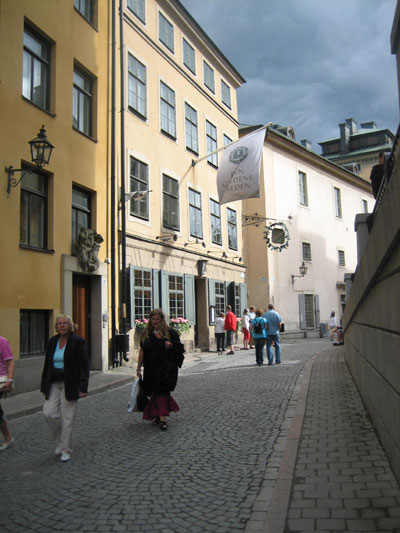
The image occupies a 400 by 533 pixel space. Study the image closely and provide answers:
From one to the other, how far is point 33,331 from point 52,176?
3704 millimetres

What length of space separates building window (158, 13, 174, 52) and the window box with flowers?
10.4 metres

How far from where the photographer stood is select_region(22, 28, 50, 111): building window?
12344mm

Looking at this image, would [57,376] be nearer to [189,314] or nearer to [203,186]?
[189,314]

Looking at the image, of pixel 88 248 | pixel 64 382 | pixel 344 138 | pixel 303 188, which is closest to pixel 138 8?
pixel 88 248

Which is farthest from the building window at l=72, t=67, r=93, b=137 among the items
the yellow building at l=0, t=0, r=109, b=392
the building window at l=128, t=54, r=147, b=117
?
the building window at l=128, t=54, r=147, b=117

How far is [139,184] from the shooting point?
57.5 ft

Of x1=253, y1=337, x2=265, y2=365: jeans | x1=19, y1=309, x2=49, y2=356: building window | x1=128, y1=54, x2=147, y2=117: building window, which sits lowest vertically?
x1=253, y1=337, x2=265, y2=365: jeans

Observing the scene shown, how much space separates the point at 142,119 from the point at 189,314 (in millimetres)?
7182

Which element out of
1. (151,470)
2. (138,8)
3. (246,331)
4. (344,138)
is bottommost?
(151,470)

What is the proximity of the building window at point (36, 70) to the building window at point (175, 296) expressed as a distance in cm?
789

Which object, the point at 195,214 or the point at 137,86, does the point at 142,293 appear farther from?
the point at 137,86

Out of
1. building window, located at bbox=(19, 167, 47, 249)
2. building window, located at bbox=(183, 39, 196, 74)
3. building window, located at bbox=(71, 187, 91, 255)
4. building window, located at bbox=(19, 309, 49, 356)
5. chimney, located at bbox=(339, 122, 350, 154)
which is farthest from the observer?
chimney, located at bbox=(339, 122, 350, 154)

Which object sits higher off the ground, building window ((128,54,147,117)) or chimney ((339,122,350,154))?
chimney ((339,122,350,154))

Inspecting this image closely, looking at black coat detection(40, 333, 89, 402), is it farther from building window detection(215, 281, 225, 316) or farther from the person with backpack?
building window detection(215, 281, 225, 316)
